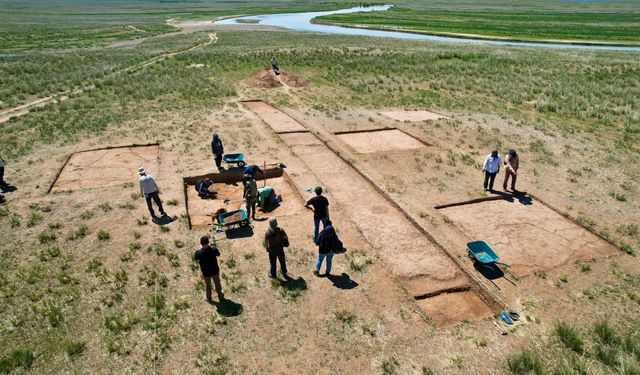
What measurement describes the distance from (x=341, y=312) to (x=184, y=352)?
11.6 feet

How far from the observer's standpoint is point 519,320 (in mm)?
8906

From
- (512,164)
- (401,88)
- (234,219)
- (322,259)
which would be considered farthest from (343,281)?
(401,88)

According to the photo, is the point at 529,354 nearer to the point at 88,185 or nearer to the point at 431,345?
the point at 431,345

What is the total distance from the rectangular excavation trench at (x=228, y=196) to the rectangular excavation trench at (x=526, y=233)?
18.6 ft

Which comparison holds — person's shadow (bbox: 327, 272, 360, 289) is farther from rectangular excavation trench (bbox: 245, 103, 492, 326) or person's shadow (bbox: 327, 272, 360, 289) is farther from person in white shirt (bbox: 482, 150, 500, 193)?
person in white shirt (bbox: 482, 150, 500, 193)

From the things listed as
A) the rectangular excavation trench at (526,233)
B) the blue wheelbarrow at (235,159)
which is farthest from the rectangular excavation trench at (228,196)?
the rectangular excavation trench at (526,233)

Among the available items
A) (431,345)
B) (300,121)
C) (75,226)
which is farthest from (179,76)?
(431,345)

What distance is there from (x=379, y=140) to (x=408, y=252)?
1142 cm

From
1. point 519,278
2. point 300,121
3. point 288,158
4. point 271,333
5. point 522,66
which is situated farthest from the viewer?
point 522,66

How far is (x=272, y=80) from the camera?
117 ft

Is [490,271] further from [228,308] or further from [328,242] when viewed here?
[228,308]

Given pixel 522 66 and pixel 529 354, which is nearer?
pixel 529 354

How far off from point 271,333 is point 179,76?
35.5 metres

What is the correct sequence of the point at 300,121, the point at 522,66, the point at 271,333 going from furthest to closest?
the point at 522,66 → the point at 300,121 → the point at 271,333
